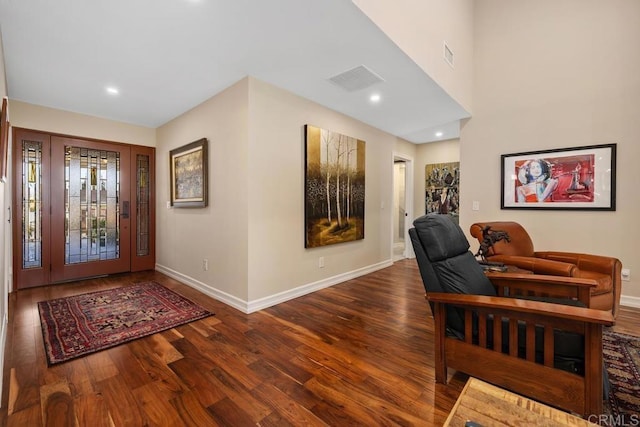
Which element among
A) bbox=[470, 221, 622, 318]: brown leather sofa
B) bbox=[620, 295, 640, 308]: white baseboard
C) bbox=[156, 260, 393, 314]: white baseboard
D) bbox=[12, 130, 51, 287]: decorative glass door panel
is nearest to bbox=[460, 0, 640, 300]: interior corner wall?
bbox=[620, 295, 640, 308]: white baseboard

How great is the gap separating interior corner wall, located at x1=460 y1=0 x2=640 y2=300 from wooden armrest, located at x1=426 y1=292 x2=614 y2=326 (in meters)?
2.51

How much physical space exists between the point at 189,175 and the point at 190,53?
1693mm

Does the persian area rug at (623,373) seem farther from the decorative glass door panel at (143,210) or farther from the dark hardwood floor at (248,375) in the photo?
the decorative glass door panel at (143,210)

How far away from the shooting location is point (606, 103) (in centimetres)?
306

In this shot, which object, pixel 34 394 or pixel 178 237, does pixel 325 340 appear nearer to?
pixel 34 394

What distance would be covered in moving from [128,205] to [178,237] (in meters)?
1.17

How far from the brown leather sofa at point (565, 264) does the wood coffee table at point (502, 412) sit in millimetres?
1833

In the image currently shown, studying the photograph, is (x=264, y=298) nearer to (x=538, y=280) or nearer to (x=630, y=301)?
(x=538, y=280)

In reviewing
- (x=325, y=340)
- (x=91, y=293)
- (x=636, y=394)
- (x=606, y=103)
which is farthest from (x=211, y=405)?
(x=606, y=103)

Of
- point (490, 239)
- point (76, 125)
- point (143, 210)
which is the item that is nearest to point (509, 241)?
point (490, 239)

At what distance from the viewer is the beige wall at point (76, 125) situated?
11.5 ft

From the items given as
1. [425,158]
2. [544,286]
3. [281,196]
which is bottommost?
[544,286]

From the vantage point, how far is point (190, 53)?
2385 mm

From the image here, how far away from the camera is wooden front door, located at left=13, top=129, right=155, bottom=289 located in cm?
358
